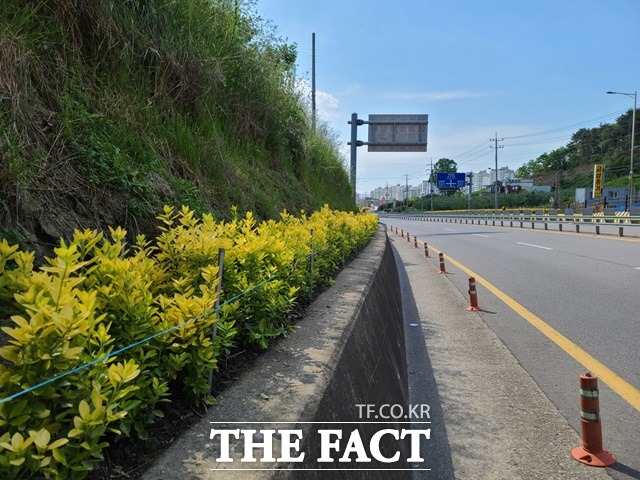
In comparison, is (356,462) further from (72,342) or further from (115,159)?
(115,159)

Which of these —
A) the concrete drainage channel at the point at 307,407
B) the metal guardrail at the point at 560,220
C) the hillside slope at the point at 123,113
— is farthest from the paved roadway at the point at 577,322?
the metal guardrail at the point at 560,220

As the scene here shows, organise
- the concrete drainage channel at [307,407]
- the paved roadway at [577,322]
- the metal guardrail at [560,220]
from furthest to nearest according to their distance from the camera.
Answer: the metal guardrail at [560,220], the paved roadway at [577,322], the concrete drainage channel at [307,407]

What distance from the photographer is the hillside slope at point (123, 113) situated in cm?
298

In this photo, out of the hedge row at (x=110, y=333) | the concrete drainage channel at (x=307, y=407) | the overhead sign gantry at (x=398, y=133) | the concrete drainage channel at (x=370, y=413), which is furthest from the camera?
the overhead sign gantry at (x=398, y=133)

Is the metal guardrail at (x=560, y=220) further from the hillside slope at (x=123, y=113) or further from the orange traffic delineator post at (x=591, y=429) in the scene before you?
the orange traffic delineator post at (x=591, y=429)

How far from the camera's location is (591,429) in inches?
122

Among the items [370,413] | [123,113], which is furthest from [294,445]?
[123,113]

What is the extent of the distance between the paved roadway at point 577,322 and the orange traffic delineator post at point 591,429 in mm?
105

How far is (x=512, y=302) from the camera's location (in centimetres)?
797

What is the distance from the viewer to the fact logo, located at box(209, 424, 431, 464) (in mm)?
1818

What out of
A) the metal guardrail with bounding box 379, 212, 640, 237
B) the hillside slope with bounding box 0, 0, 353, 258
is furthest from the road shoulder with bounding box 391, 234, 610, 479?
the metal guardrail with bounding box 379, 212, 640, 237

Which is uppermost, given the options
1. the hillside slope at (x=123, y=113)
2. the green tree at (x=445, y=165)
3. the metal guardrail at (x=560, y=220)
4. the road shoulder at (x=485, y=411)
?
the green tree at (x=445, y=165)

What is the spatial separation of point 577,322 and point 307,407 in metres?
5.60

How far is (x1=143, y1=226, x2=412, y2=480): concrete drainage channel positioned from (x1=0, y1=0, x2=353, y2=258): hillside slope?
1.53 meters
